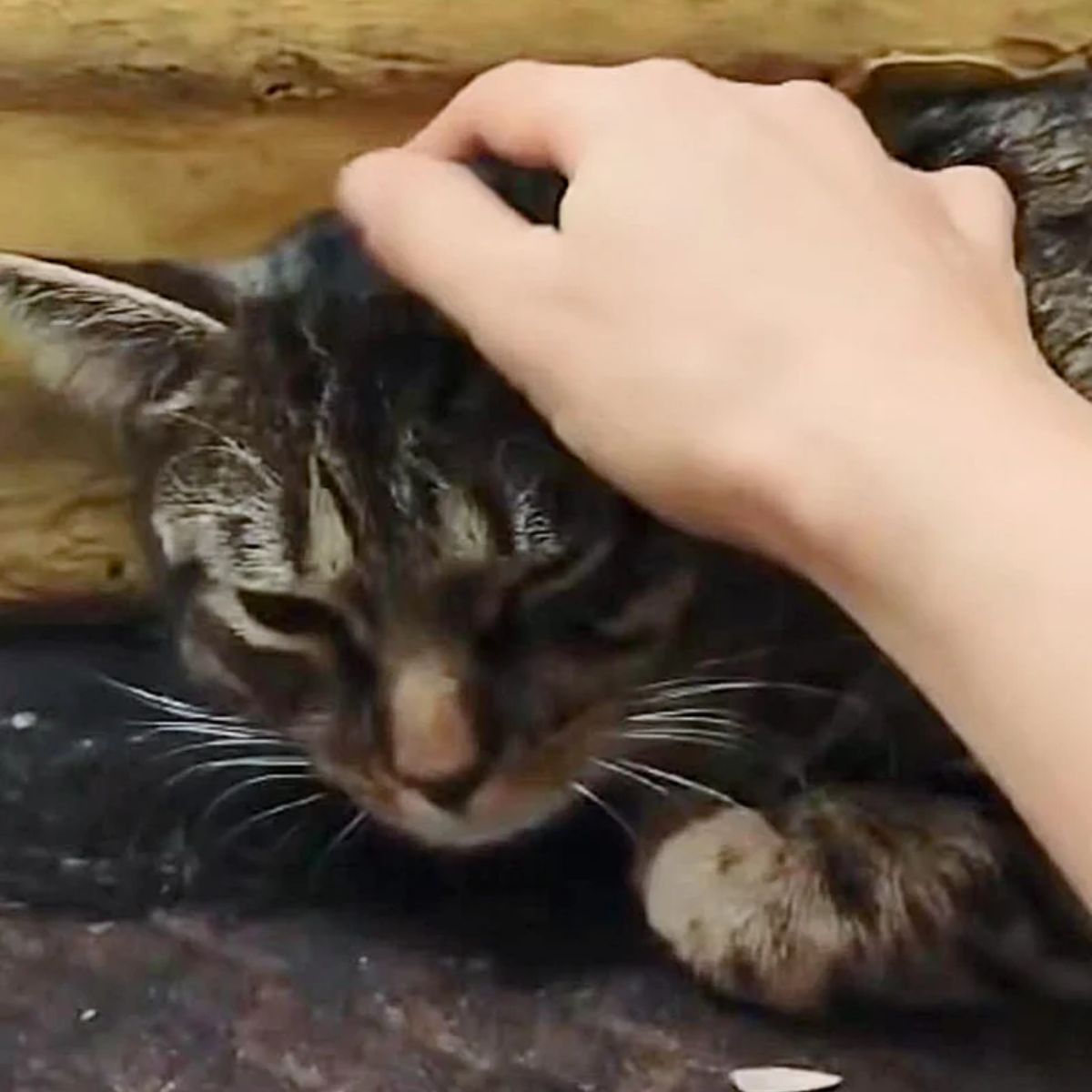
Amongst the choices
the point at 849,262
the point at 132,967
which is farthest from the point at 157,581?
the point at 849,262

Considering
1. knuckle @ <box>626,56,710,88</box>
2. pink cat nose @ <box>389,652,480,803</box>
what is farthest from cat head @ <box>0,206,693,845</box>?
knuckle @ <box>626,56,710,88</box>

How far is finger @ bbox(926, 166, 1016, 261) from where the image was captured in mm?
938

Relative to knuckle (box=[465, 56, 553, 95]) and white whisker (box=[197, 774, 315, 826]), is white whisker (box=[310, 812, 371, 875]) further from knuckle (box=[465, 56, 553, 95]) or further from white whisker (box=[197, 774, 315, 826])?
knuckle (box=[465, 56, 553, 95])

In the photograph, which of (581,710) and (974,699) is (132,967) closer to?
(581,710)

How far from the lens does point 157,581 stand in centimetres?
114

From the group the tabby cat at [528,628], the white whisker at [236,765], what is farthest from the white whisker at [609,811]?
the white whisker at [236,765]

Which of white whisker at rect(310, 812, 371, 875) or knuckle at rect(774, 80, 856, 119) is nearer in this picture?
knuckle at rect(774, 80, 856, 119)

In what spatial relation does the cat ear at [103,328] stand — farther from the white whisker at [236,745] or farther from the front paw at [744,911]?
the front paw at [744,911]

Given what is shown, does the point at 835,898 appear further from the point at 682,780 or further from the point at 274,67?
the point at 274,67

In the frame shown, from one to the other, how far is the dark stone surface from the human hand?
216mm

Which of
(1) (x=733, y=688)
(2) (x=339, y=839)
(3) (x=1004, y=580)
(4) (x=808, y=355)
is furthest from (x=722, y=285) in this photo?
(2) (x=339, y=839)

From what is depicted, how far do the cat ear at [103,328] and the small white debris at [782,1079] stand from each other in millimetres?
361

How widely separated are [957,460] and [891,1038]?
0.28 m

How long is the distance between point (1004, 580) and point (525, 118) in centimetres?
28
